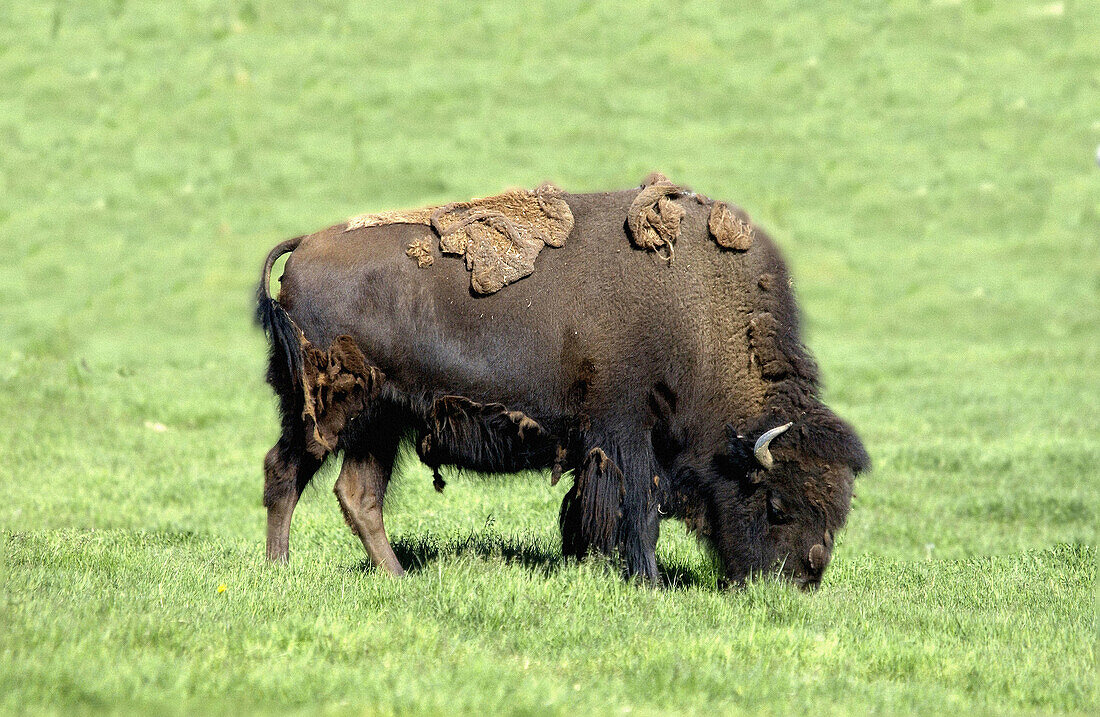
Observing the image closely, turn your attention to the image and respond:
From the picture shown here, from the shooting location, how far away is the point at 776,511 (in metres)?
6.24

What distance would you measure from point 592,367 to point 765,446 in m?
0.98

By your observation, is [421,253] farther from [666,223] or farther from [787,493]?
[787,493]

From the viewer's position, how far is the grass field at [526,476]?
15.0 ft

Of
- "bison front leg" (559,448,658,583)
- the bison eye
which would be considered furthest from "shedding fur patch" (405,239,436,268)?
the bison eye

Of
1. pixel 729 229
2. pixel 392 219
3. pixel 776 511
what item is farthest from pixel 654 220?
pixel 776 511

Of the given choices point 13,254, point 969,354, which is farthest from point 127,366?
point 969,354

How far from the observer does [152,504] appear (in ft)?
28.9

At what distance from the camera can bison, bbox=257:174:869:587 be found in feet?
20.2

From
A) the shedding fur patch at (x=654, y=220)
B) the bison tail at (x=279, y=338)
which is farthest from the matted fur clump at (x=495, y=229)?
the bison tail at (x=279, y=338)

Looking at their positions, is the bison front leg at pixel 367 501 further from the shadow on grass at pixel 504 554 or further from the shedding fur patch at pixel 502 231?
the shedding fur patch at pixel 502 231

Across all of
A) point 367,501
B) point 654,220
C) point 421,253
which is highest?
point 654,220

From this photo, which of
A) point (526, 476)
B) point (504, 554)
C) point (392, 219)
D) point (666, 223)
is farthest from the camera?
point (526, 476)

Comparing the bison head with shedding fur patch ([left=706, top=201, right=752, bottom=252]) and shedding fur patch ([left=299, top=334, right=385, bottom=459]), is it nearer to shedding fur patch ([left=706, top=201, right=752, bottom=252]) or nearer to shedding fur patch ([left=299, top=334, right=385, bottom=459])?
shedding fur patch ([left=706, top=201, right=752, bottom=252])

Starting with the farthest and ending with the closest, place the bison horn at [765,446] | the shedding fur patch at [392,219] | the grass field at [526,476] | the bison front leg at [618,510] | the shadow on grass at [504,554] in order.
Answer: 1. the shedding fur patch at [392,219]
2. the shadow on grass at [504,554]
3. the bison front leg at [618,510]
4. the bison horn at [765,446]
5. the grass field at [526,476]
